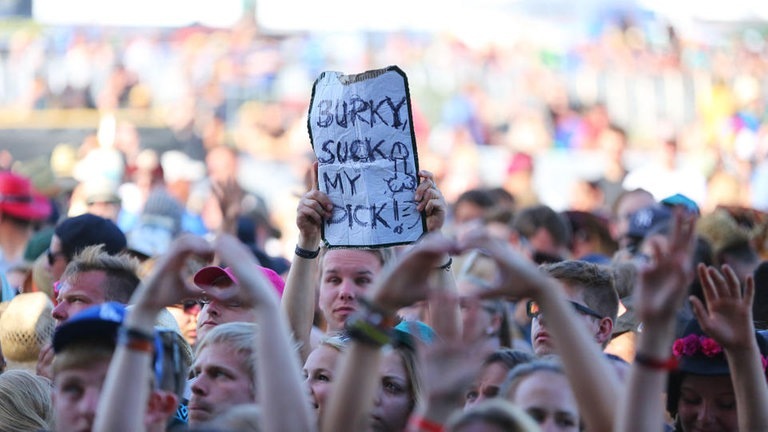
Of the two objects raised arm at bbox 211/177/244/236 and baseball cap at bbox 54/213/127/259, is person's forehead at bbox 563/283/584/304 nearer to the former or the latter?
raised arm at bbox 211/177/244/236

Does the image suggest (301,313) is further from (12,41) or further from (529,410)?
(12,41)

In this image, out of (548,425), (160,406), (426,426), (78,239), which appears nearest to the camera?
(426,426)

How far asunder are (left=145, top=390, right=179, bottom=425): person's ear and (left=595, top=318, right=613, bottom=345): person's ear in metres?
2.20

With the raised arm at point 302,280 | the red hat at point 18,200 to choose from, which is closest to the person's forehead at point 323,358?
the raised arm at point 302,280

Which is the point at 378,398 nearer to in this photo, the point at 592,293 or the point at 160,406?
the point at 160,406

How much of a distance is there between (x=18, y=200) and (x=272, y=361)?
24.3ft

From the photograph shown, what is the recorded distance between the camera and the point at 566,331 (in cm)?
372

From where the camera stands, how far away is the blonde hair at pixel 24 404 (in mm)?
4867

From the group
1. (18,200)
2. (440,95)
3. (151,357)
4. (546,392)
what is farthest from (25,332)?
(440,95)

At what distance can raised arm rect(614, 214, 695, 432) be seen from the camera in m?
3.52

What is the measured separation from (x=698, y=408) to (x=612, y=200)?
10.5 m

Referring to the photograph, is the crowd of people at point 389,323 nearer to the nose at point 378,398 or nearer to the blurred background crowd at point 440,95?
the nose at point 378,398

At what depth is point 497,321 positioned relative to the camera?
23.1ft

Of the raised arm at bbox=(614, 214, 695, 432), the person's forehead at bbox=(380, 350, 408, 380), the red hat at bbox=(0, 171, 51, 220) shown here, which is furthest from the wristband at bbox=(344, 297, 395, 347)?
the red hat at bbox=(0, 171, 51, 220)
